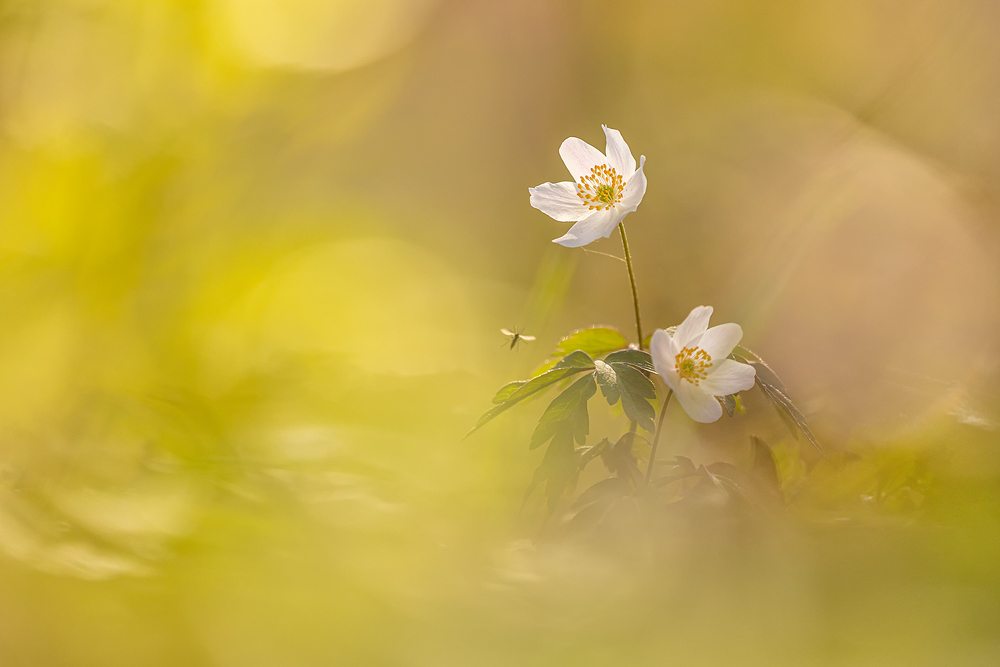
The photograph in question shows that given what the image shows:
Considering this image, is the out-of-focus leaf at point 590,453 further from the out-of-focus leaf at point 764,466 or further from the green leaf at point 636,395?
the out-of-focus leaf at point 764,466

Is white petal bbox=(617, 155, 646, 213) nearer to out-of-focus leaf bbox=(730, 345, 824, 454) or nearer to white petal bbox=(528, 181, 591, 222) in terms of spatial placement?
white petal bbox=(528, 181, 591, 222)

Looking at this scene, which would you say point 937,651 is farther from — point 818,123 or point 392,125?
point 392,125

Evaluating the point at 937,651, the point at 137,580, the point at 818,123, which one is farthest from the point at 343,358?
the point at 818,123

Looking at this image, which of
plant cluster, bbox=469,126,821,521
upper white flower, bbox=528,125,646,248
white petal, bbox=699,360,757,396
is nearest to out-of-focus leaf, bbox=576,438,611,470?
plant cluster, bbox=469,126,821,521

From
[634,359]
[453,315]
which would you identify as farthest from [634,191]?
[453,315]

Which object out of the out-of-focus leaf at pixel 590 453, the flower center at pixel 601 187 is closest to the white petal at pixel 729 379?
the out-of-focus leaf at pixel 590 453

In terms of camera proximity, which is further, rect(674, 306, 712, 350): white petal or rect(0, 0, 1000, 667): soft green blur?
rect(674, 306, 712, 350): white petal
